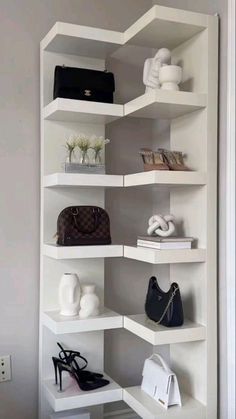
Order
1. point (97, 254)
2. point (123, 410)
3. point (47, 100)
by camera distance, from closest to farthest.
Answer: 1. point (97, 254)
2. point (47, 100)
3. point (123, 410)

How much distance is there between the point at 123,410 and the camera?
2.20 metres

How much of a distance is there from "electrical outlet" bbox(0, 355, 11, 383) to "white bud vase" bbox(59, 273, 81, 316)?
0.32m

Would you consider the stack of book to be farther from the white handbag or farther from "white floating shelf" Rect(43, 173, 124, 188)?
the white handbag

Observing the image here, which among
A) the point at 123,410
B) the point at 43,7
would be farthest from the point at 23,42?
the point at 123,410

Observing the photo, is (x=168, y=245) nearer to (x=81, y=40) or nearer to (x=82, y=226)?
(x=82, y=226)

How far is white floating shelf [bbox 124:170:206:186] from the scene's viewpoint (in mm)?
1688

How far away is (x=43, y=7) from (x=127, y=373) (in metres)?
1.69

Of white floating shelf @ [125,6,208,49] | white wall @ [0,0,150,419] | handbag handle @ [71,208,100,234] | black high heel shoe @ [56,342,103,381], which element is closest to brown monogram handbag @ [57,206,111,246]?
handbag handle @ [71,208,100,234]

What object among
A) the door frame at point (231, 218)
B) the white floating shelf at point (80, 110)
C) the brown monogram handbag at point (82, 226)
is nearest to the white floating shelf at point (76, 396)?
the door frame at point (231, 218)

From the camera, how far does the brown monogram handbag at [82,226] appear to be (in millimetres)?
1857

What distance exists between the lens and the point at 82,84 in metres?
1.91

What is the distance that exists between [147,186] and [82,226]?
0.31m

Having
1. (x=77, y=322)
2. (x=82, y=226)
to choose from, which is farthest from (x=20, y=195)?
(x=77, y=322)

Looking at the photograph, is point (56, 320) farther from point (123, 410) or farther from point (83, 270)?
point (123, 410)
